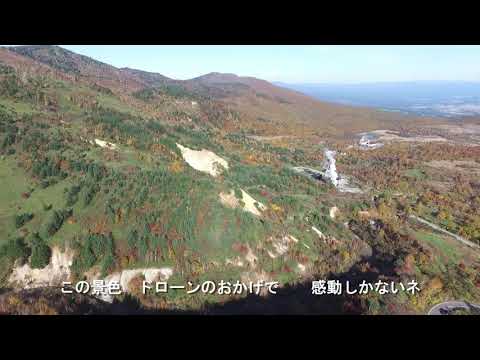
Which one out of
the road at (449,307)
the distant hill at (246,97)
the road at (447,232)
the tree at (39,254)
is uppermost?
the distant hill at (246,97)

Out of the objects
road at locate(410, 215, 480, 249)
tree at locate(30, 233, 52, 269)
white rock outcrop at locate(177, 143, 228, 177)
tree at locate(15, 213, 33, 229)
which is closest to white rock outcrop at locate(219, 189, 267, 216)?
white rock outcrop at locate(177, 143, 228, 177)

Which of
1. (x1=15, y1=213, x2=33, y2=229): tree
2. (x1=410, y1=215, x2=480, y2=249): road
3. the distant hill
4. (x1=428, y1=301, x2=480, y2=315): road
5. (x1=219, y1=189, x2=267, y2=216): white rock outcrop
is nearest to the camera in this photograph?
(x1=428, y1=301, x2=480, y2=315): road

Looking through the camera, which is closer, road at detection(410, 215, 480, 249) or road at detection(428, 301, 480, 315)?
road at detection(428, 301, 480, 315)

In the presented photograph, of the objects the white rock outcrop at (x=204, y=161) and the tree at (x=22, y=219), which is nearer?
the tree at (x=22, y=219)

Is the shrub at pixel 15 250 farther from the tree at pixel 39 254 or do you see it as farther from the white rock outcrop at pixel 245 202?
the white rock outcrop at pixel 245 202

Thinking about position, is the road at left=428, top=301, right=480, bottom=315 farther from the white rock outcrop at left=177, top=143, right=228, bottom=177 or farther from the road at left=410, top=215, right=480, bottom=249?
the white rock outcrop at left=177, top=143, right=228, bottom=177

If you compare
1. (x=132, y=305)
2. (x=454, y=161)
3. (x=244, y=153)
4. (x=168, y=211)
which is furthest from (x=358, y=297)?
(x=454, y=161)

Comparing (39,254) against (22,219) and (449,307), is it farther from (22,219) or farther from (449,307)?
(449,307)

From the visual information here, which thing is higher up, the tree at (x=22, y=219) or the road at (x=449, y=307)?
the tree at (x=22, y=219)

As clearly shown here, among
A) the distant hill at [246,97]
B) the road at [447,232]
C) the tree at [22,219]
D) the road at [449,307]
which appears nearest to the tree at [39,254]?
the tree at [22,219]
